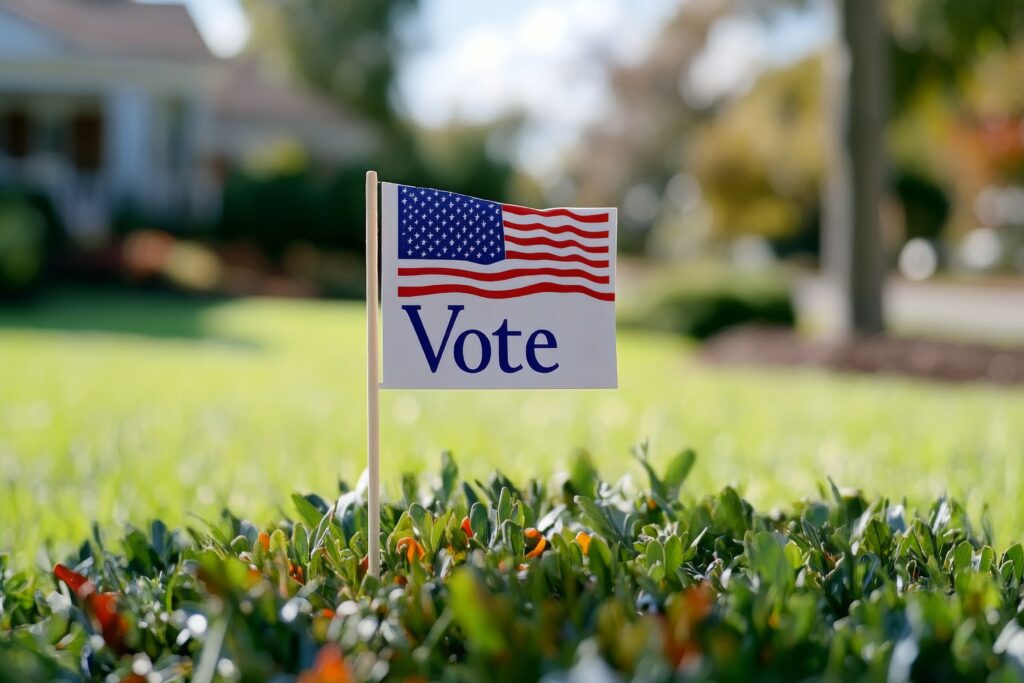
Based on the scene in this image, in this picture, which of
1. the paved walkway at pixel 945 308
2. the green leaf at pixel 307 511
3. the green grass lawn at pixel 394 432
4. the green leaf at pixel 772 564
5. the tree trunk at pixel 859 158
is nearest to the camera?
the green leaf at pixel 772 564

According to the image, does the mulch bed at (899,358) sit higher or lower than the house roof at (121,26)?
lower

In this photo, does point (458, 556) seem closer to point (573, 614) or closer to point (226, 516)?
point (573, 614)

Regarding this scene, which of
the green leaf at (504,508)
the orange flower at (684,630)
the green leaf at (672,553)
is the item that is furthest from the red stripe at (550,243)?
the orange flower at (684,630)

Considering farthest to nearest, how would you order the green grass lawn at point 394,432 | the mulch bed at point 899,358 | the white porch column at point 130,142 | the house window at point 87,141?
the house window at point 87,141 → the white porch column at point 130,142 → the mulch bed at point 899,358 → the green grass lawn at point 394,432

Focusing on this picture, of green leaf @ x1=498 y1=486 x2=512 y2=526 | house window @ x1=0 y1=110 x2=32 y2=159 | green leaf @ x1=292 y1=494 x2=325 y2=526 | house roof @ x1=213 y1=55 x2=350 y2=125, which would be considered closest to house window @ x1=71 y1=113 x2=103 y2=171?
house window @ x1=0 y1=110 x2=32 y2=159

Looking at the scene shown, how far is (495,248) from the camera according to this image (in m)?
2.55

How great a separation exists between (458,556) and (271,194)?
21.9 meters

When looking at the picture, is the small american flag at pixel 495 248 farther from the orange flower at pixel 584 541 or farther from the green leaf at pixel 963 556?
the green leaf at pixel 963 556

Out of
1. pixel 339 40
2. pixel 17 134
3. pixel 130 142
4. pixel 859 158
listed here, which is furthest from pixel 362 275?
pixel 339 40

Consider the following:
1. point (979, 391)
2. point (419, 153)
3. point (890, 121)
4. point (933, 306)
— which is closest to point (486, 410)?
point (979, 391)

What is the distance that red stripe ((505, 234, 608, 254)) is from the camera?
257 centimetres

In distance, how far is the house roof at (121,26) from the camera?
76.0ft

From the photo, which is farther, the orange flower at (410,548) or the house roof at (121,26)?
the house roof at (121,26)

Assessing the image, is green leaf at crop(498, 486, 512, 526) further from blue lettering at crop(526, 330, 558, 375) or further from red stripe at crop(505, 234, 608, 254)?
red stripe at crop(505, 234, 608, 254)
